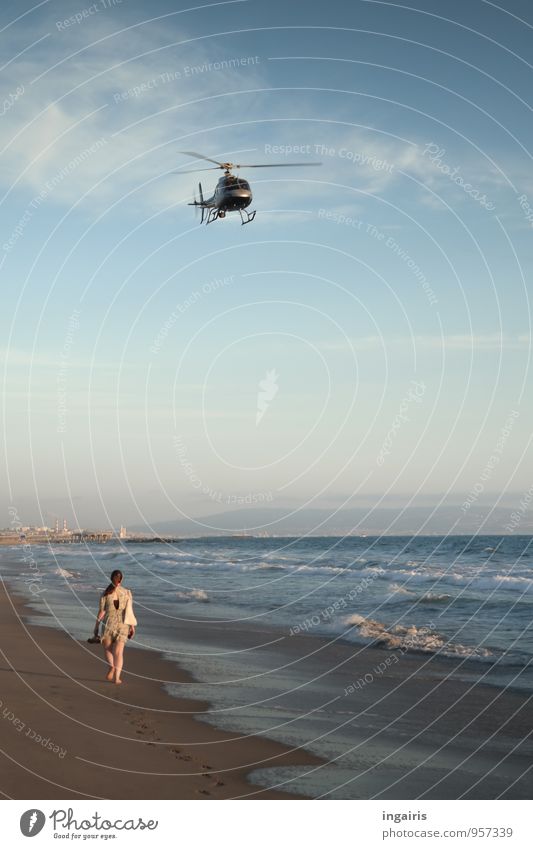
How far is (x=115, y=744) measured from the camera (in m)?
10.8

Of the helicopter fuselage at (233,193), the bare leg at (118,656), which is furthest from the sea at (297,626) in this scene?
the helicopter fuselage at (233,193)

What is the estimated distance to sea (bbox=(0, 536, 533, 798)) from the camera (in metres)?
13.2

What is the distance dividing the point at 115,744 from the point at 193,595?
2820 cm

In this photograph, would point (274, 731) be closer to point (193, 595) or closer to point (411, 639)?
point (411, 639)

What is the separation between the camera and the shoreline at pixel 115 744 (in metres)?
8.98

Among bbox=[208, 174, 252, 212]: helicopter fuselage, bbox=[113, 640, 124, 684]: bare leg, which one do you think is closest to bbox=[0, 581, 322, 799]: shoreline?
bbox=[113, 640, 124, 684]: bare leg

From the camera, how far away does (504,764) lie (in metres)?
10.9

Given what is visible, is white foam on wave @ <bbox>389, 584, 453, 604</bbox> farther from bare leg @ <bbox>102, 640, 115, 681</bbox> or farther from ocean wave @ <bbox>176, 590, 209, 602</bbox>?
bare leg @ <bbox>102, 640, 115, 681</bbox>

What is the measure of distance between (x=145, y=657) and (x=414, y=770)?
10888 millimetres

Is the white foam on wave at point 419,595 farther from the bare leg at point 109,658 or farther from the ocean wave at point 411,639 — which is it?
the bare leg at point 109,658

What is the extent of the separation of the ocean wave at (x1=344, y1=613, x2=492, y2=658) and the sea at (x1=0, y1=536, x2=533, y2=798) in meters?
0.03
